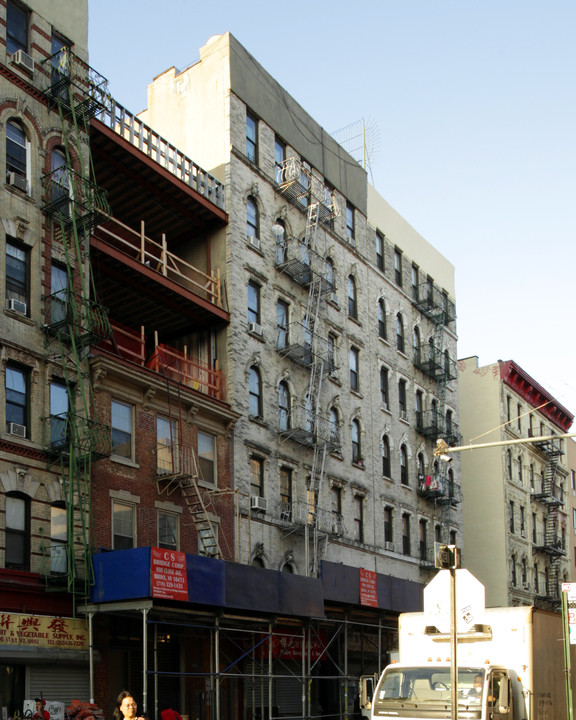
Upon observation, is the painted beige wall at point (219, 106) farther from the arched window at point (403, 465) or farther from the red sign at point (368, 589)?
the red sign at point (368, 589)

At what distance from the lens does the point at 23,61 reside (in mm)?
27125

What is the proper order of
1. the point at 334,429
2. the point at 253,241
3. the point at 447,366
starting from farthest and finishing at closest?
the point at 447,366 < the point at 334,429 < the point at 253,241

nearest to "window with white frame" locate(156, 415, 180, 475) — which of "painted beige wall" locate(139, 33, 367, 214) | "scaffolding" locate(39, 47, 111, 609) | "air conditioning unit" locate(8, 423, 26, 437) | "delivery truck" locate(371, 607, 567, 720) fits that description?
"scaffolding" locate(39, 47, 111, 609)

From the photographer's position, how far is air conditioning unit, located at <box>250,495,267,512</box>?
33.2 meters

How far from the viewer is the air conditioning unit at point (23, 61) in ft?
88.2

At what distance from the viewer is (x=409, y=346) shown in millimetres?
48812

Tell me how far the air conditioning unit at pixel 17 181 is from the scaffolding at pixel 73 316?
2.20ft

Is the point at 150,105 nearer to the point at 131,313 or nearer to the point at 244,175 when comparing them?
the point at 244,175

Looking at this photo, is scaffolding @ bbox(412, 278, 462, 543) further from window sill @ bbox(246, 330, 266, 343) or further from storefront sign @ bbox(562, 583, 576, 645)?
storefront sign @ bbox(562, 583, 576, 645)

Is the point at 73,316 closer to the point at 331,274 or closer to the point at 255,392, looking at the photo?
the point at 255,392

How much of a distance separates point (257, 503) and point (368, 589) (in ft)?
17.2

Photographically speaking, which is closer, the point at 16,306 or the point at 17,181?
the point at 16,306

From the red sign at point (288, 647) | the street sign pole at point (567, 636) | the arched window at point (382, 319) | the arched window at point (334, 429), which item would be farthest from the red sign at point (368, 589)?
the arched window at point (382, 319)

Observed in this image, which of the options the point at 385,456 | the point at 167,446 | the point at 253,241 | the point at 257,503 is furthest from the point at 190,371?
the point at 385,456
